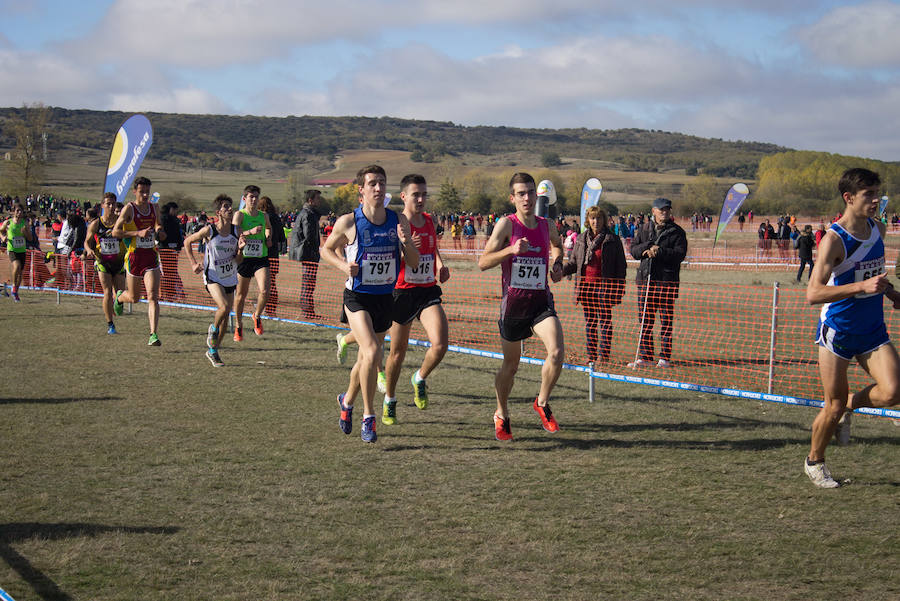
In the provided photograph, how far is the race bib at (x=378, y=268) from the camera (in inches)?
253

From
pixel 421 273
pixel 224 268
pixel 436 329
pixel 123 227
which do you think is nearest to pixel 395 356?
pixel 436 329

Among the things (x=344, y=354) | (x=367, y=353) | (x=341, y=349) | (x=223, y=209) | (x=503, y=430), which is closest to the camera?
(x=367, y=353)

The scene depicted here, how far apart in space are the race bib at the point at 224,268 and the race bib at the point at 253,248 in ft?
3.26

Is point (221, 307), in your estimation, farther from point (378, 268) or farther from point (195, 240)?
point (378, 268)

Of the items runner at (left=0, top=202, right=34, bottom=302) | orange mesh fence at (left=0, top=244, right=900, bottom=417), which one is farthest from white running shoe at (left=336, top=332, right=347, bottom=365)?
runner at (left=0, top=202, right=34, bottom=302)

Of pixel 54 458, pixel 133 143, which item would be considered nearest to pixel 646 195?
pixel 133 143

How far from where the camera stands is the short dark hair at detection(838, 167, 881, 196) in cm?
516

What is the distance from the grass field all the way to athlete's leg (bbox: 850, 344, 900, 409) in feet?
2.06

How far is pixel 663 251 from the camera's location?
10234mm

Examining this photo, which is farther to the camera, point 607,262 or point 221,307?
point 607,262

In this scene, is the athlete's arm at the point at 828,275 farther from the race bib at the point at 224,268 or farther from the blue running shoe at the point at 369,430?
the race bib at the point at 224,268

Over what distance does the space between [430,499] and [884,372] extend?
298 cm

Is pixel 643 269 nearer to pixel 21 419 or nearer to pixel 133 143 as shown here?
pixel 21 419

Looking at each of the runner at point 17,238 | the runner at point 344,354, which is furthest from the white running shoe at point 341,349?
the runner at point 17,238
